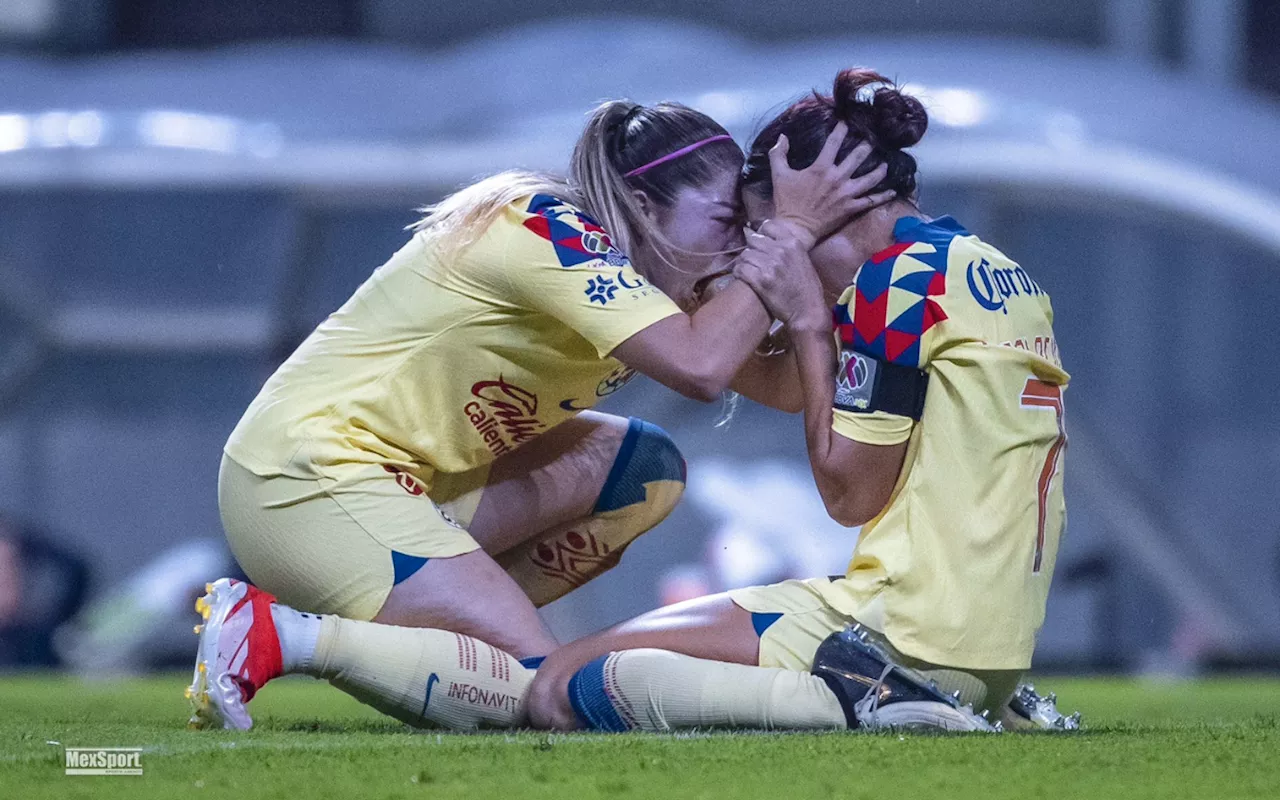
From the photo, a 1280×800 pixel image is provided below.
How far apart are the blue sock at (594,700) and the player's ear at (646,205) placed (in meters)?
0.75

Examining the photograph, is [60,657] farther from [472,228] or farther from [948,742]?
[948,742]

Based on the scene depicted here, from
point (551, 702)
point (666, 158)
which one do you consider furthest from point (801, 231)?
point (551, 702)

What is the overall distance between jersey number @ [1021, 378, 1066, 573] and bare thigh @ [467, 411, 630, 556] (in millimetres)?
897

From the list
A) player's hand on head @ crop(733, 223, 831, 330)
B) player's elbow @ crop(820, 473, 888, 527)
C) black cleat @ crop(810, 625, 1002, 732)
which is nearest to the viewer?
black cleat @ crop(810, 625, 1002, 732)

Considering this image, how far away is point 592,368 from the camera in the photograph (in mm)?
2838

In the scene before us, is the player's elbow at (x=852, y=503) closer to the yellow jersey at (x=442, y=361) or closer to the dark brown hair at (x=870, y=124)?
the yellow jersey at (x=442, y=361)

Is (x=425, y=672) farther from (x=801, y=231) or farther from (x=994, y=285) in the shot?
(x=994, y=285)

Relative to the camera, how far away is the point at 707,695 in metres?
2.40

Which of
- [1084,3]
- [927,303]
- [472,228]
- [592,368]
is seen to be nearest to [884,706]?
[927,303]

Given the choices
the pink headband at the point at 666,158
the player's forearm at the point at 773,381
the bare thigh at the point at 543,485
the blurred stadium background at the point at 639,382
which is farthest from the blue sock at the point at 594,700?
the blurred stadium background at the point at 639,382

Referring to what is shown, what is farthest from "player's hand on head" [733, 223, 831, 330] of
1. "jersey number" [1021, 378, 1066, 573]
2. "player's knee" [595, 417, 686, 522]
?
"player's knee" [595, 417, 686, 522]

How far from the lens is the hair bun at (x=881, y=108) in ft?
8.51

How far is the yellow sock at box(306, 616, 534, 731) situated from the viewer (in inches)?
99.3

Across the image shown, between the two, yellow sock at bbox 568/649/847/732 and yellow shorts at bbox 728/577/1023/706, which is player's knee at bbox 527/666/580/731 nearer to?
yellow sock at bbox 568/649/847/732
